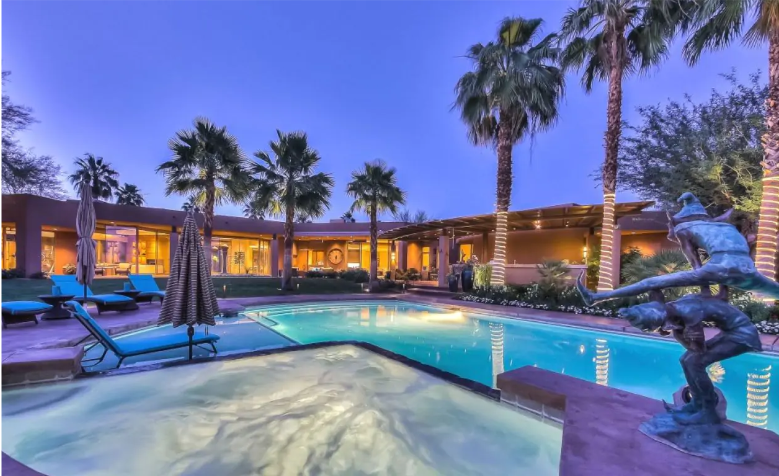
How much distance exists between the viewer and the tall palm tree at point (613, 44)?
10367 mm

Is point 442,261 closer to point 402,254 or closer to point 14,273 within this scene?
point 402,254

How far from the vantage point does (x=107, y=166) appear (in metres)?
27.6

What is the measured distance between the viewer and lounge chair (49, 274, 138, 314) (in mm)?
8950

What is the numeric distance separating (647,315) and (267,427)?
3602 millimetres

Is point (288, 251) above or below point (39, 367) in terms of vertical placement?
above

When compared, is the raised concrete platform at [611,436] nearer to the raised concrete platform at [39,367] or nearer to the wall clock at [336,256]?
the raised concrete platform at [39,367]

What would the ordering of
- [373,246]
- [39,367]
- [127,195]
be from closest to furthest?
[39,367] < [373,246] < [127,195]

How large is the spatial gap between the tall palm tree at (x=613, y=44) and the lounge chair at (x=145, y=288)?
43.9ft

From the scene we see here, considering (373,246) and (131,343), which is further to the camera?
(373,246)

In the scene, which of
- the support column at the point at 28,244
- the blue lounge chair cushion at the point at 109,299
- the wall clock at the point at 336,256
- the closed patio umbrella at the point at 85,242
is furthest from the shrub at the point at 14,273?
the wall clock at the point at 336,256

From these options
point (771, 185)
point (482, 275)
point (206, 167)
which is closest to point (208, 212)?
point (206, 167)

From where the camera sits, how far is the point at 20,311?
728cm

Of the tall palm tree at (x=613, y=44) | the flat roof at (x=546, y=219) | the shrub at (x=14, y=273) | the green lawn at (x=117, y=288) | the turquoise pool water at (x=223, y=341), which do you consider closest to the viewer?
the turquoise pool water at (x=223, y=341)

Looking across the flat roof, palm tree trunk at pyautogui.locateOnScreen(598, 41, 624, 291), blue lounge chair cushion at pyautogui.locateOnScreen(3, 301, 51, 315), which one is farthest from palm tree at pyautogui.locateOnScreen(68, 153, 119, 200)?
palm tree trunk at pyautogui.locateOnScreen(598, 41, 624, 291)
